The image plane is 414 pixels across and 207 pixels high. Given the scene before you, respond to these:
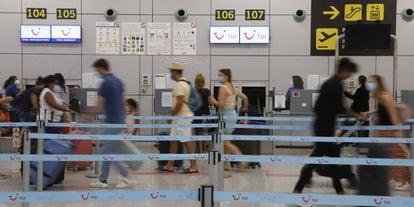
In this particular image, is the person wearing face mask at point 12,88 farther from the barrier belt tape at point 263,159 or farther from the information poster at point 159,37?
the barrier belt tape at point 263,159

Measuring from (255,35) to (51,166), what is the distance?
8.30 metres

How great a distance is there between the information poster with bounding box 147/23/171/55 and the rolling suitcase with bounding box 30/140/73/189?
23.8 ft

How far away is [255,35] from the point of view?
14.4 meters

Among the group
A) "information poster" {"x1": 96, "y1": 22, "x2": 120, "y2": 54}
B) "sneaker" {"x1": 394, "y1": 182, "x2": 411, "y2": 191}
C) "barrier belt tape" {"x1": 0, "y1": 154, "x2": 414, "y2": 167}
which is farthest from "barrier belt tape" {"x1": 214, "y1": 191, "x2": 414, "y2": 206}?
"information poster" {"x1": 96, "y1": 22, "x2": 120, "y2": 54}

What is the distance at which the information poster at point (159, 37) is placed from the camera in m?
14.4

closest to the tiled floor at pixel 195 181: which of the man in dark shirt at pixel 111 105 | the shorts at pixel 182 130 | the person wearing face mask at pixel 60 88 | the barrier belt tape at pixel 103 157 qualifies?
the shorts at pixel 182 130

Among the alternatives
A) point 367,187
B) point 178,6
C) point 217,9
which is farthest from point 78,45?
point 367,187

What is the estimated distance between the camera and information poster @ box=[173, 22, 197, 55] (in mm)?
14414

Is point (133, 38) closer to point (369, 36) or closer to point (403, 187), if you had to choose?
point (369, 36)

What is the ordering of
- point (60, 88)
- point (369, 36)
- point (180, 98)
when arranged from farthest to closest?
1. point (369, 36)
2. point (60, 88)
3. point (180, 98)

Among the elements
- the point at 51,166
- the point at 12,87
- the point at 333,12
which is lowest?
the point at 51,166

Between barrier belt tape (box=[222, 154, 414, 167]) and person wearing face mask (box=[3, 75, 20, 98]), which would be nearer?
barrier belt tape (box=[222, 154, 414, 167])

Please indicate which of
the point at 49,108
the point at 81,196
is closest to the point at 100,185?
the point at 49,108

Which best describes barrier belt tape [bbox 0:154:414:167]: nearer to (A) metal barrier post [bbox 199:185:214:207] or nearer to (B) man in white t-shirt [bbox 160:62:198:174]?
(A) metal barrier post [bbox 199:185:214:207]
